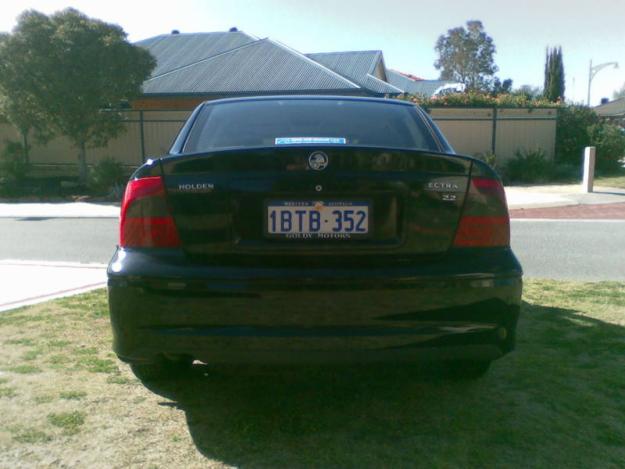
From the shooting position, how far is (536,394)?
3.44 m

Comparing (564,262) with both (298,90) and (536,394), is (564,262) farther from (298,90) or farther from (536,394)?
(298,90)

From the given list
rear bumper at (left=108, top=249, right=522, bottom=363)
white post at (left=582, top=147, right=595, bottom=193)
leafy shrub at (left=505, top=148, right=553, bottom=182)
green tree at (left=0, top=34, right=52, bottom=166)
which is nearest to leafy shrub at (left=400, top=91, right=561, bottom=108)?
leafy shrub at (left=505, top=148, right=553, bottom=182)

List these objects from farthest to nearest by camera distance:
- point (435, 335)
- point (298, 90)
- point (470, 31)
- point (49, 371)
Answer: point (470, 31), point (298, 90), point (49, 371), point (435, 335)

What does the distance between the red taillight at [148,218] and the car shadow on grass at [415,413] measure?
30.0 inches

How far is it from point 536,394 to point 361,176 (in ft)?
5.21

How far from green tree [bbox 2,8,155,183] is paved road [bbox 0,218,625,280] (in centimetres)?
636

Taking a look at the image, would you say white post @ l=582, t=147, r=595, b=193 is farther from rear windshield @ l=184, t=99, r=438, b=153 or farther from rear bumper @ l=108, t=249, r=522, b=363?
rear bumper @ l=108, t=249, r=522, b=363

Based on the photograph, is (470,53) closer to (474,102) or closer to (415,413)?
(474,102)

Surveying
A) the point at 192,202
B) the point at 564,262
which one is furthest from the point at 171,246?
the point at 564,262

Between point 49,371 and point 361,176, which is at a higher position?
point 361,176

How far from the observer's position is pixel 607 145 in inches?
838

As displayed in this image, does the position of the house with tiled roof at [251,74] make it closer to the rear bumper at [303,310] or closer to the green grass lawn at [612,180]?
the green grass lawn at [612,180]

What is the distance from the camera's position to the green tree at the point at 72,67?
1775 cm

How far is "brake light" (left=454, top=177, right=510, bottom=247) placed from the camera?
114 inches
